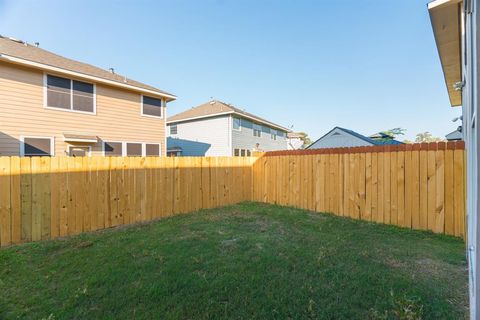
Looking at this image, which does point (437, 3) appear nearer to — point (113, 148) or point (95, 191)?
point (95, 191)

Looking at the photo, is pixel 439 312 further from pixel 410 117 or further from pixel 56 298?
pixel 410 117

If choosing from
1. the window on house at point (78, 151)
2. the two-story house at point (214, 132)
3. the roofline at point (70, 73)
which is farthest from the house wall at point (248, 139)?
the window on house at point (78, 151)

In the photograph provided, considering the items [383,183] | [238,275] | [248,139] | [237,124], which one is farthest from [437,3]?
[248,139]

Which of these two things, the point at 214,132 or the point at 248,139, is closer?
the point at 214,132

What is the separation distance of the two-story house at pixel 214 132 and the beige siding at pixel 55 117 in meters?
6.76

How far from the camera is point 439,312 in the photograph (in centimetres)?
208

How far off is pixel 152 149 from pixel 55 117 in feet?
12.7

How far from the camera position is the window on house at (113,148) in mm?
9711

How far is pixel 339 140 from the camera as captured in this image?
15711 millimetres

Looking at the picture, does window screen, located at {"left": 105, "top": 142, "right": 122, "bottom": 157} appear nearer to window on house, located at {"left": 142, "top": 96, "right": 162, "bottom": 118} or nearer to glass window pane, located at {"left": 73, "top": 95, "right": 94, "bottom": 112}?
glass window pane, located at {"left": 73, "top": 95, "right": 94, "bottom": 112}

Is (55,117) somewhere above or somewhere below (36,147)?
above

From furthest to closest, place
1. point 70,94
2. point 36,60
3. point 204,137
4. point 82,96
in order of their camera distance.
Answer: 1. point 204,137
2. point 82,96
3. point 70,94
4. point 36,60

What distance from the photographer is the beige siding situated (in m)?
7.48

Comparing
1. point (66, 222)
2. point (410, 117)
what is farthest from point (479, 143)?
point (410, 117)
